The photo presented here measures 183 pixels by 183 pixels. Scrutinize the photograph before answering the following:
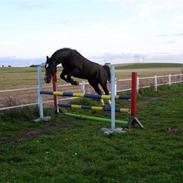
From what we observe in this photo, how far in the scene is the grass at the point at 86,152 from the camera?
6.46 metres

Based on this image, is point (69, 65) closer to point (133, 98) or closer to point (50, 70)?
point (50, 70)

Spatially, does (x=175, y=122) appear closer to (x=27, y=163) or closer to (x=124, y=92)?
(x=27, y=163)

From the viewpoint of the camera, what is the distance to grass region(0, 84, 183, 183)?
646 cm

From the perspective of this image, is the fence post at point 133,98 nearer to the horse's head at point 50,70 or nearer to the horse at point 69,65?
the horse at point 69,65

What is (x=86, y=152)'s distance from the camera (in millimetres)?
7938

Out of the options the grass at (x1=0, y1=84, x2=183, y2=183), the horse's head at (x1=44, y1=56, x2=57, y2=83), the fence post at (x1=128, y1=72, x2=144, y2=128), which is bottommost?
the grass at (x1=0, y1=84, x2=183, y2=183)

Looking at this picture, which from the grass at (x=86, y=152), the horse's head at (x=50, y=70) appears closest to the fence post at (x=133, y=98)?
the grass at (x=86, y=152)

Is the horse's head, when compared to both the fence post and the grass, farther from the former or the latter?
the fence post

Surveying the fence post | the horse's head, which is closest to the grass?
the fence post

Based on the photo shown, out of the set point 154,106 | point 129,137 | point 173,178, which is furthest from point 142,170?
point 154,106

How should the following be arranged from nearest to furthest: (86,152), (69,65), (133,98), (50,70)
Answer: (86,152)
(133,98)
(50,70)
(69,65)

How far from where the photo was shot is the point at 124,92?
68.1ft

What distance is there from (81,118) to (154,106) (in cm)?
433

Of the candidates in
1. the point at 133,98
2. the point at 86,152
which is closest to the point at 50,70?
the point at 133,98
